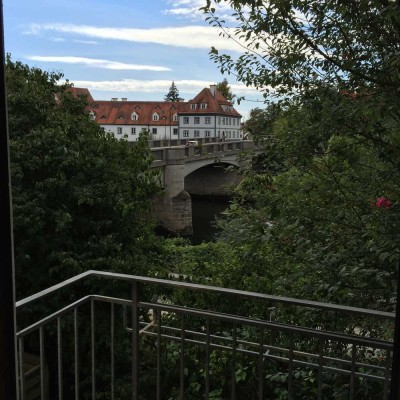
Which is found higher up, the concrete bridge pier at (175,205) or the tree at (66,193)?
the tree at (66,193)

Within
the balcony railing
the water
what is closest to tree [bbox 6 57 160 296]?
the balcony railing

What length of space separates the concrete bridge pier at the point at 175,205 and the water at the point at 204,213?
79 cm

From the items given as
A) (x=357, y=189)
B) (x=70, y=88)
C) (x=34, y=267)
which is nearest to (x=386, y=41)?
(x=357, y=189)

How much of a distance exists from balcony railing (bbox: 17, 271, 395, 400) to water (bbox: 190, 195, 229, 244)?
16218 mm

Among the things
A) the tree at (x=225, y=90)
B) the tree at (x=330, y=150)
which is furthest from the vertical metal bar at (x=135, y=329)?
the tree at (x=225, y=90)

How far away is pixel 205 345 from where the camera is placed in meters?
2.65

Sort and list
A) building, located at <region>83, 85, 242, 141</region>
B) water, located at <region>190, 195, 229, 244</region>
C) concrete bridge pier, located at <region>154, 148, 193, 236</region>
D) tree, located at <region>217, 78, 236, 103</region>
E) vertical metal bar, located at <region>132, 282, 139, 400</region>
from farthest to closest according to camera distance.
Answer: building, located at <region>83, 85, 242, 141</region> → concrete bridge pier, located at <region>154, 148, 193, 236</region> → water, located at <region>190, 195, 229, 244</region> → tree, located at <region>217, 78, 236, 103</region> → vertical metal bar, located at <region>132, 282, 139, 400</region>

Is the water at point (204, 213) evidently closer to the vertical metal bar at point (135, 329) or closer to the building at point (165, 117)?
the building at point (165, 117)

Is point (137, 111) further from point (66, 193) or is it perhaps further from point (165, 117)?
point (66, 193)

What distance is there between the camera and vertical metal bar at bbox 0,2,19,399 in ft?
2.53

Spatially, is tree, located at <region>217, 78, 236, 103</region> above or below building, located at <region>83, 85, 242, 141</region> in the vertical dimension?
below

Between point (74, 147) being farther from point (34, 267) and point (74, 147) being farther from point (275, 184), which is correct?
point (275, 184)

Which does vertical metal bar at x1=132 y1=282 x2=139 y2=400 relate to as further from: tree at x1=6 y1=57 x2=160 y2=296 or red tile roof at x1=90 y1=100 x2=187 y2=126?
red tile roof at x1=90 y1=100 x2=187 y2=126

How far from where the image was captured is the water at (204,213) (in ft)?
75.8
